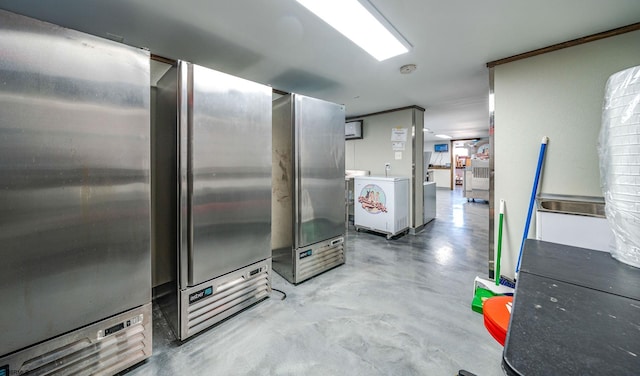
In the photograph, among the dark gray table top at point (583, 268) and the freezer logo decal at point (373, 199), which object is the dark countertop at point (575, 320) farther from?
the freezer logo decal at point (373, 199)

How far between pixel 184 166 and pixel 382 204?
3195 millimetres

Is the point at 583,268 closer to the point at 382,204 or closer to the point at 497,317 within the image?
the point at 497,317

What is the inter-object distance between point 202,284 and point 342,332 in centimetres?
110

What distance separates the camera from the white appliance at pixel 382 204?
3.97 m

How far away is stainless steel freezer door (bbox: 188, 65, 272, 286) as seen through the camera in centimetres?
169

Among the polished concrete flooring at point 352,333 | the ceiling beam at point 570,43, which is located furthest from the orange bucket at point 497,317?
the ceiling beam at point 570,43

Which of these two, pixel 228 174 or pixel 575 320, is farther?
pixel 228 174

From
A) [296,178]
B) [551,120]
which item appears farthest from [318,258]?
[551,120]

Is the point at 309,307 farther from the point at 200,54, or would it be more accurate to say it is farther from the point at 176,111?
the point at 200,54

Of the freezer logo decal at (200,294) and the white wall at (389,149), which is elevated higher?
the white wall at (389,149)

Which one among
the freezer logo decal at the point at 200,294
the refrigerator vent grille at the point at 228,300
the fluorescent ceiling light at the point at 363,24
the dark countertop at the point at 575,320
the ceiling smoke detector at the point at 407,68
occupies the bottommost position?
the refrigerator vent grille at the point at 228,300

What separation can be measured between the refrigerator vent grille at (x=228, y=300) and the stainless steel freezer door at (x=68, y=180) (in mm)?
400

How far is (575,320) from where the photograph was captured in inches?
24.6

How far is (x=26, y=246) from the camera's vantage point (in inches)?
43.4
